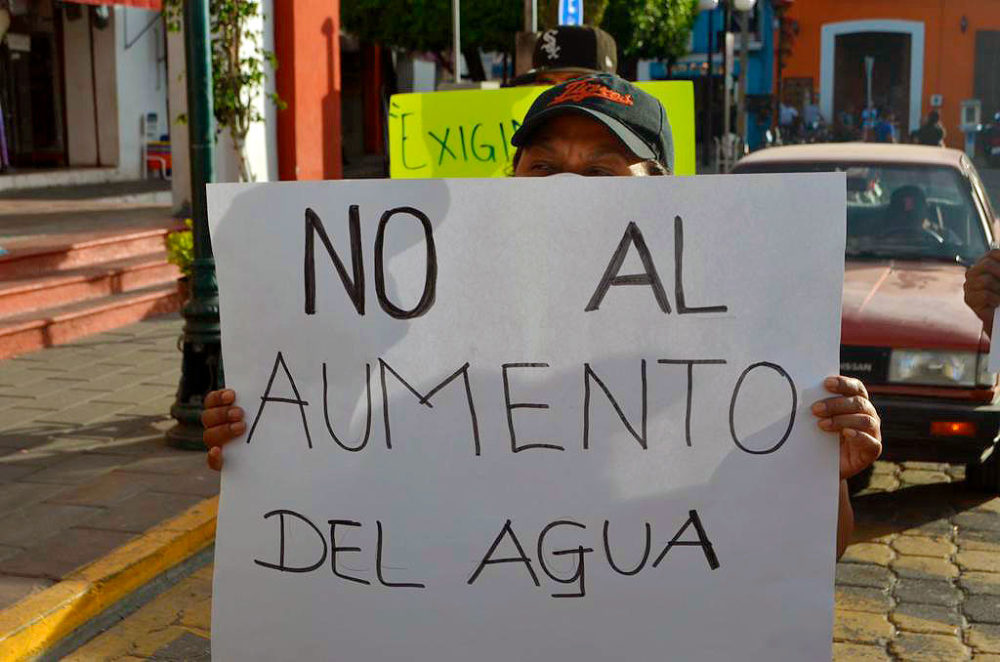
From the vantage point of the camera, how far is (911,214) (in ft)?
21.2

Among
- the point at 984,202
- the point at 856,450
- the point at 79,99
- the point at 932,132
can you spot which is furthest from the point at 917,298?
the point at 932,132

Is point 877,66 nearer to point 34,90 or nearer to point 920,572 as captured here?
point 34,90

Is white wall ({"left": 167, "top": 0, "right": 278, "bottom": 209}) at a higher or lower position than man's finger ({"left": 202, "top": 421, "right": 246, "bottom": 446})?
higher

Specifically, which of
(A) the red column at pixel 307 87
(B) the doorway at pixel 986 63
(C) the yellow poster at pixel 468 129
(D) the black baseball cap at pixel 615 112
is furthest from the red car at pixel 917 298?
(B) the doorway at pixel 986 63

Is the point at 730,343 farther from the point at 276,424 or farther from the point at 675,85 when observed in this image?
the point at 675,85

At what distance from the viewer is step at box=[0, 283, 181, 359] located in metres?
8.97

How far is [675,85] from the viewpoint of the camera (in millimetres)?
5125

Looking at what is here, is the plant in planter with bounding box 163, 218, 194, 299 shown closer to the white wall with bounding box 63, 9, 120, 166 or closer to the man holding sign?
the man holding sign

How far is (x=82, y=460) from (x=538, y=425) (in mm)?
4633

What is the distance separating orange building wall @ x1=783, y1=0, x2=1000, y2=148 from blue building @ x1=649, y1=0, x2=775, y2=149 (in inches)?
36.7

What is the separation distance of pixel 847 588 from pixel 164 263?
Result: 8.24 metres

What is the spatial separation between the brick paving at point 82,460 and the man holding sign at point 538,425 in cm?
268

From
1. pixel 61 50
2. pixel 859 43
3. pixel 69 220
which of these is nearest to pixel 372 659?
pixel 69 220

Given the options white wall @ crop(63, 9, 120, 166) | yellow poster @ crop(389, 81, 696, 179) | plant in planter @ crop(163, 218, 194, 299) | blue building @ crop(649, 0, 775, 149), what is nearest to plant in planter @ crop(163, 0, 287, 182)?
plant in planter @ crop(163, 218, 194, 299)
